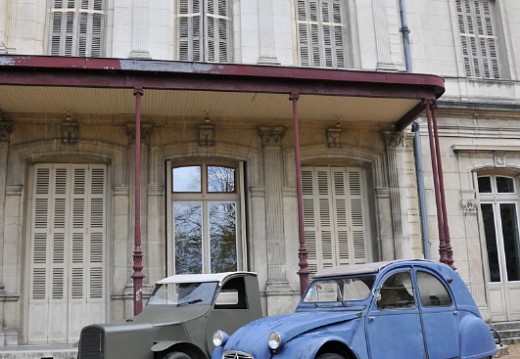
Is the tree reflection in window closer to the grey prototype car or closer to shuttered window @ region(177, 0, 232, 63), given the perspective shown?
shuttered window @ region(177, 0, 232, 63)

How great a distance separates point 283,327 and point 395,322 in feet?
4.27

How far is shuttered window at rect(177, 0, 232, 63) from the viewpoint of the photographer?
12492 mm

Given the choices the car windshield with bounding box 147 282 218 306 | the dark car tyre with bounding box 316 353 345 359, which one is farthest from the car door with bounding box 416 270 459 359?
the car windshield with bounding box 147 282 218 306

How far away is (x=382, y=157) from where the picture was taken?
12656 mm

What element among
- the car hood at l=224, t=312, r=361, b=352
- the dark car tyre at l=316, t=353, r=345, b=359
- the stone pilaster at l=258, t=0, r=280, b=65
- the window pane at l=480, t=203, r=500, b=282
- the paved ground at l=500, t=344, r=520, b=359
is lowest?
the paved ground at l=500, t=344, r=520, b=359

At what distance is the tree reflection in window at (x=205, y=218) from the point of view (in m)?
11.8

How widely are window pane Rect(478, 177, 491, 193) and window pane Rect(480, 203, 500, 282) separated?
1.13 feet

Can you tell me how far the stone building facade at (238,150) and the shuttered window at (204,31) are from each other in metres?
0.03

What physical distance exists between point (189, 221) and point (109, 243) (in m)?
1.71

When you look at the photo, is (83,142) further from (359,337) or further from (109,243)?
(359,337)

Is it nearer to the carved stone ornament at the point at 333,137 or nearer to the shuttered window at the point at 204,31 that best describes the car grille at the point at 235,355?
the carved stone ornament at the point at 333,137

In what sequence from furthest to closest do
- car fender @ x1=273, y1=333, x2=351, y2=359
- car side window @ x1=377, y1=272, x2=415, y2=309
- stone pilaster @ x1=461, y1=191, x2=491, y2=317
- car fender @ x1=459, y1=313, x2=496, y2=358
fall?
stone pilaster @ x1=461, y1=191, x2=491, y2=317 < car fender @ x1=459, y1=313, x2=496, y2=358 < car side window @ x1=377, y1=272, x2=415, y2=309 < car fender @ x1=273, y1=333, x2=351, y2=359

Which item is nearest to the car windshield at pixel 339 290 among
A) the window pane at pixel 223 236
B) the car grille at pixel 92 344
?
the car grille at pixel 92 344

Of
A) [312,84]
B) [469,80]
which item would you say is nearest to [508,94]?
Result: [469,80]
